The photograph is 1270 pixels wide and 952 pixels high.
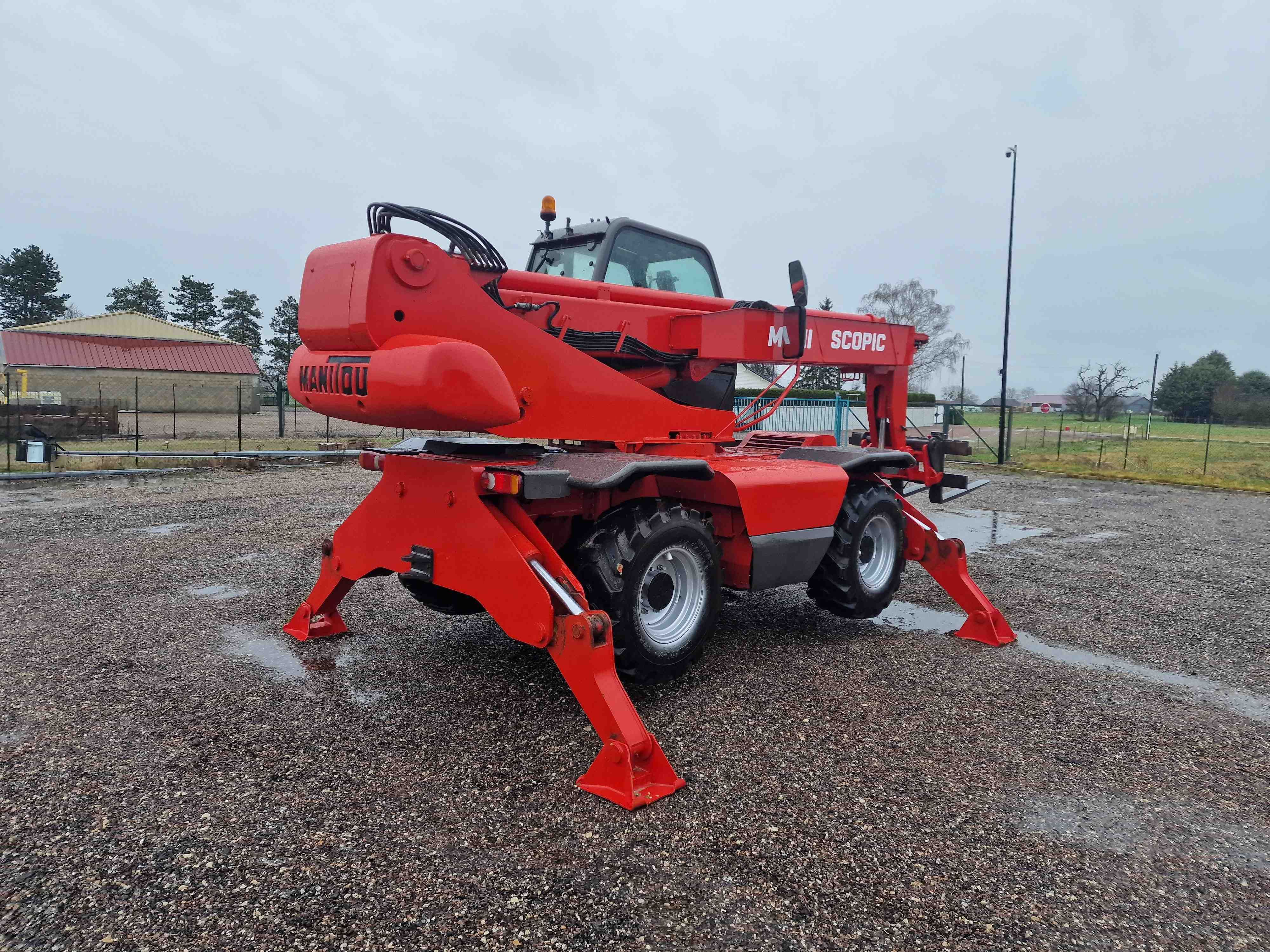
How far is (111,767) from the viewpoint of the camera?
3.72 meters

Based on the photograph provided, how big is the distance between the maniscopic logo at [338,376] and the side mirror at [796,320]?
9.47ft

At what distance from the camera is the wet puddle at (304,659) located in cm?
474

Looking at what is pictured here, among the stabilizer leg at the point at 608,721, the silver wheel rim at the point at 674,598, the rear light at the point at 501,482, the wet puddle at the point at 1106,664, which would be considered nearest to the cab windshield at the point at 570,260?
the rear light at the point at 501,482

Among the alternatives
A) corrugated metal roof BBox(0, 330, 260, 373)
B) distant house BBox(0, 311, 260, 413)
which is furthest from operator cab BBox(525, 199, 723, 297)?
corrugated metal roof BBox(0, 330, 260, 373)

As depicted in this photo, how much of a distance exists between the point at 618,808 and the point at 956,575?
366 cm

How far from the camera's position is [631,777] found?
352 centimetres

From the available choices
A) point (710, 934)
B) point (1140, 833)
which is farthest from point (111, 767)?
point (1140, 833)

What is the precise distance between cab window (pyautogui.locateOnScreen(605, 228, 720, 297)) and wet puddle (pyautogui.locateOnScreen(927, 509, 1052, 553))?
458 centimetres

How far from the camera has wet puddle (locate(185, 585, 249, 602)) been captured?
6.68 metres

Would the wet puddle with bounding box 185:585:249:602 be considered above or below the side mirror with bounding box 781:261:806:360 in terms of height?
below

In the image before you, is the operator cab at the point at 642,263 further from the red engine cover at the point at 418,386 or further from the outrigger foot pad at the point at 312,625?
the outrigger foot pad at the point at 312,625

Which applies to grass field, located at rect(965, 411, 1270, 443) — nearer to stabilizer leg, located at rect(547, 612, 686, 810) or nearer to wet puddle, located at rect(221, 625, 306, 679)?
wet puddle, located at rect(221, 625, 306, 679)

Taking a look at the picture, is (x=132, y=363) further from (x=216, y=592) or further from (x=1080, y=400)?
(x=1080, y=400)

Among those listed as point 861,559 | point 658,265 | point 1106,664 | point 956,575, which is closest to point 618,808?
point 861,559
